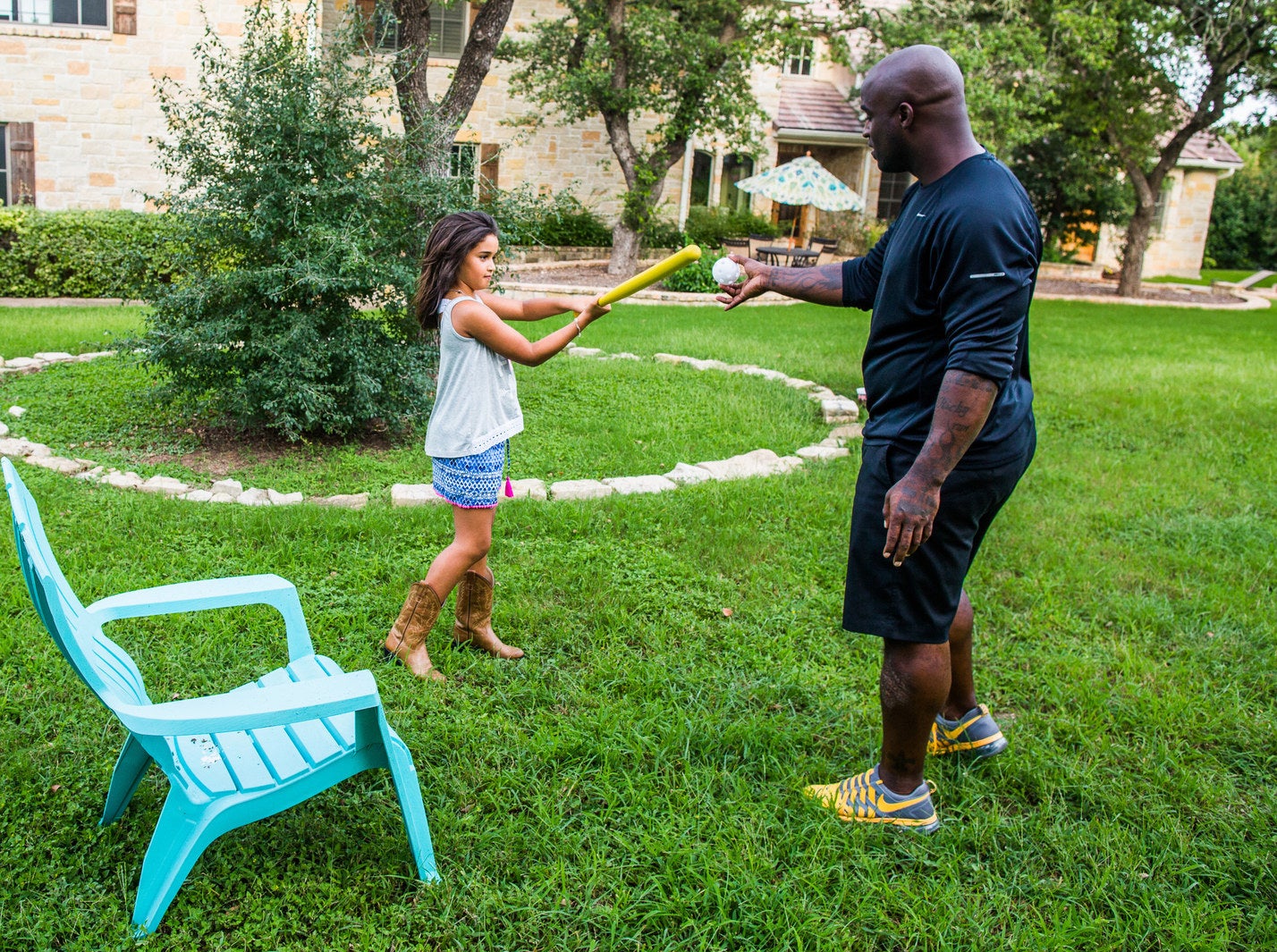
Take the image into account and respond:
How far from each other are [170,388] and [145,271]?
674 mm

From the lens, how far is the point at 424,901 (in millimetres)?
2348

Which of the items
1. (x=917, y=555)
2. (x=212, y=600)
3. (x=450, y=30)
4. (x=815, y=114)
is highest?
(x=450, y=30)

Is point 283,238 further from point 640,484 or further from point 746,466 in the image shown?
point 746,466

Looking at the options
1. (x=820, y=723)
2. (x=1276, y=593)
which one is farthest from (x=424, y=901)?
(x=1276, y=593)

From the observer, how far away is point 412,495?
4.96m

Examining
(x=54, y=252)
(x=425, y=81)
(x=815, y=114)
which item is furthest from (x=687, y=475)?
(x=815, y=114)

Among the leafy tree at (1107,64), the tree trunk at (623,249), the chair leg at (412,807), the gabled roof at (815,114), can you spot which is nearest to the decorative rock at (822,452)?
the chair leg at (412,807)

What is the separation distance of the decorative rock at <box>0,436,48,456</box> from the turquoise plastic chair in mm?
3587

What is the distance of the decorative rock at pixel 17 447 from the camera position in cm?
539

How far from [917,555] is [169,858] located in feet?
5.95

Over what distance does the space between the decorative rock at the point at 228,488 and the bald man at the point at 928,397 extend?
11.6 ft

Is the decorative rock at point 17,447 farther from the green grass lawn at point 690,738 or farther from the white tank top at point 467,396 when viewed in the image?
the white tank top at point 467,396

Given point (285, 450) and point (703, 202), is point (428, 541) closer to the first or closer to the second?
point (285, 450)

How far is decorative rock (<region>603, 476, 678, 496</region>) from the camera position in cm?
528
